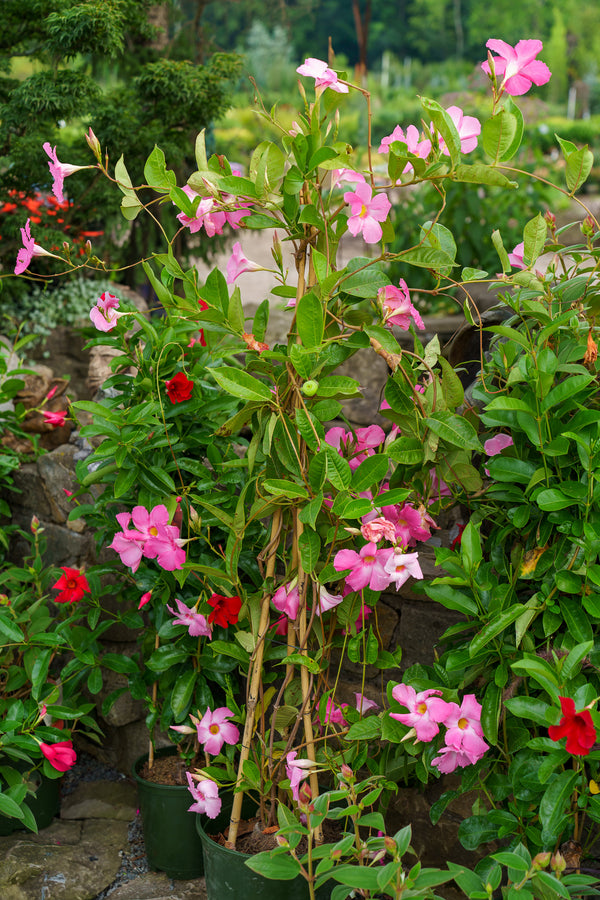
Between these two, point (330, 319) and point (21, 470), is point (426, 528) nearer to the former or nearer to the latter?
point (330, 319)

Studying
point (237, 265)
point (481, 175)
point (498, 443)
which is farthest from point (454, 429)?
point (237, 265)

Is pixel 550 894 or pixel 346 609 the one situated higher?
pixel 346 609

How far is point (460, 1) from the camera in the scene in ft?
108

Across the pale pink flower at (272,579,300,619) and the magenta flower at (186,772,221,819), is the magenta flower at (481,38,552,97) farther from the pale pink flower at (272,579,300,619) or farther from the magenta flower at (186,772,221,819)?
the magenta flower at (186,772,221,819)

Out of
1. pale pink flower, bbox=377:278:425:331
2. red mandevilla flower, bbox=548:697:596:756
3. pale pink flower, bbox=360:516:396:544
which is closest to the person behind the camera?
red mandevilla flower, bbox=548:697:596:756

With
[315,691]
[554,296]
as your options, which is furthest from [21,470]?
[554,296]

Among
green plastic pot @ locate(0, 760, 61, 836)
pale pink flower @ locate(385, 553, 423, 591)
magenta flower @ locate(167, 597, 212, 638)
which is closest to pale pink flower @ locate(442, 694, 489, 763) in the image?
pale pink flower @ locate(385, 553, 423, 591)

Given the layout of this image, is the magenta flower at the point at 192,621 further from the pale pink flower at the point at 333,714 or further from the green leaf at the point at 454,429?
the green leaf at the point at 454,429

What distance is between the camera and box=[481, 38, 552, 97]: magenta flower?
45.5 inches

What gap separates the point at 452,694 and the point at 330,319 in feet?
2.06

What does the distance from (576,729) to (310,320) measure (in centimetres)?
66

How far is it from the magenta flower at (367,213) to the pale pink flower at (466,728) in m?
0.71

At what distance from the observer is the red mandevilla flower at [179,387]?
159 cm

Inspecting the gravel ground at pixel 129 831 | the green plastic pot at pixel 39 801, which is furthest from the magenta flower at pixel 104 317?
the gravel ground at pixel 129 831
